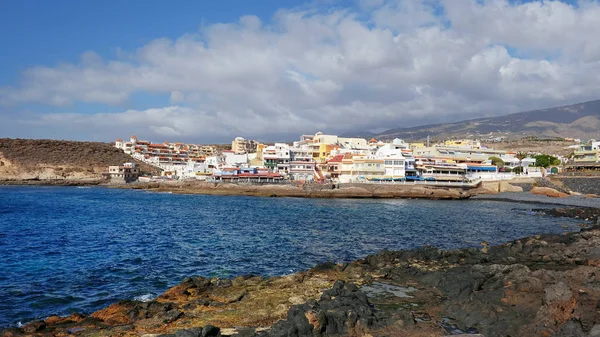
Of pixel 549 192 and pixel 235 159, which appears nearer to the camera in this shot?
pixel 549 192

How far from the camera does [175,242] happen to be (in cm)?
2481

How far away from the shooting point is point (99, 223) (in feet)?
110

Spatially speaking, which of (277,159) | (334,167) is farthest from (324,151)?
(334,167)

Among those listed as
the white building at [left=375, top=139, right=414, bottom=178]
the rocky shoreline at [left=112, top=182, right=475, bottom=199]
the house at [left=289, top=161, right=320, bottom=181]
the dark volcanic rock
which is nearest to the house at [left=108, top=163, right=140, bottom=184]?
the rocky shoreline at [left=112, top=182, right=475, bottom=199]

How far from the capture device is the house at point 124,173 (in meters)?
105

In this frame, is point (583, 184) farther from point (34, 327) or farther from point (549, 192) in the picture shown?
point (34, 327)

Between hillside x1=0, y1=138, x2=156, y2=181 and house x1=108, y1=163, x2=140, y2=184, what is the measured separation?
3.65 meters

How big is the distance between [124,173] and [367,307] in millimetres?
107546

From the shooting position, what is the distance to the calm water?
50.2 feet

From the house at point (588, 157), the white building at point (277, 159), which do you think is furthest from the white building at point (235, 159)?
the house at point (588, 157)

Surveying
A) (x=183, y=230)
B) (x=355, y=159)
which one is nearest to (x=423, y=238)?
(x=183, y=230)

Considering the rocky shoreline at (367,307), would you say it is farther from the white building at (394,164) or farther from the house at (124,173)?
the house at (124,173)

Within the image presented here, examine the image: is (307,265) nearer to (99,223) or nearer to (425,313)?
(425,313)

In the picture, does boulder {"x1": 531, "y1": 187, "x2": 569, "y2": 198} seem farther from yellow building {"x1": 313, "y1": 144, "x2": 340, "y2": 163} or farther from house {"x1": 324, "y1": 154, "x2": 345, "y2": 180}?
yellow building {"x1": 313, "y1": 144, "x2": 340, "y2": 163}
